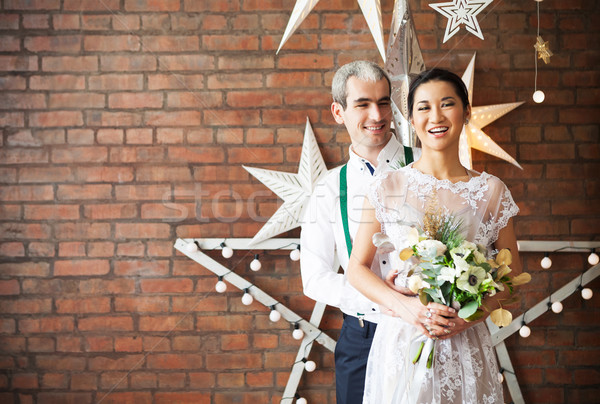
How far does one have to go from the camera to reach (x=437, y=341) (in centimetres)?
130

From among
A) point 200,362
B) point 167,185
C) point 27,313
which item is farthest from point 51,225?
point 200,362

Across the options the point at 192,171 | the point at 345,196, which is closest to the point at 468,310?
the point at 345,196

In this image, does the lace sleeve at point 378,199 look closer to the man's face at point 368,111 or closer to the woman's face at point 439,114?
the woman's face at point 439,114

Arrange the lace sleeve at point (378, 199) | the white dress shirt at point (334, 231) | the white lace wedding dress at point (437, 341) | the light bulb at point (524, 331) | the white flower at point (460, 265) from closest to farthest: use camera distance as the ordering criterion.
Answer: the white flower at point (460, 265) → the white lace wedding dress at point (437, 341) → the lace sleeve at point (378, 199) → the white dress shirt at point (334, 231) → the light bulb at point (524, 331)

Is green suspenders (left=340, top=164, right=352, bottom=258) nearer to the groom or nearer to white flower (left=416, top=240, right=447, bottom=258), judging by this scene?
the groom

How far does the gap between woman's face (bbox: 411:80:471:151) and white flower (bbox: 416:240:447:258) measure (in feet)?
1.01

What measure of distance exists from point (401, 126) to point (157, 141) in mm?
1144

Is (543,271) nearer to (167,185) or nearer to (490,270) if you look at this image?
(490,270)

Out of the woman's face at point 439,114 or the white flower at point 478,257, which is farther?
the woman's face at point 439,114

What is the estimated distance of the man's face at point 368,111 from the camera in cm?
164

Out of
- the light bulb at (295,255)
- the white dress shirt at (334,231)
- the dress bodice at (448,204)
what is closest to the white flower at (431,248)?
the dress bodice at (448,204)

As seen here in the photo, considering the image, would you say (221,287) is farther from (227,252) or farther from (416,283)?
(416,283)

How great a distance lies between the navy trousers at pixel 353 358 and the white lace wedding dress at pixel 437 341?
20 cm

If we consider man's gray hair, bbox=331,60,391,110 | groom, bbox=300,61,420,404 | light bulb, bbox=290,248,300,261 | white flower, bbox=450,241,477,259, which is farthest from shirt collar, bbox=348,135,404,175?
light bulb, bbox=290,248,300,261
